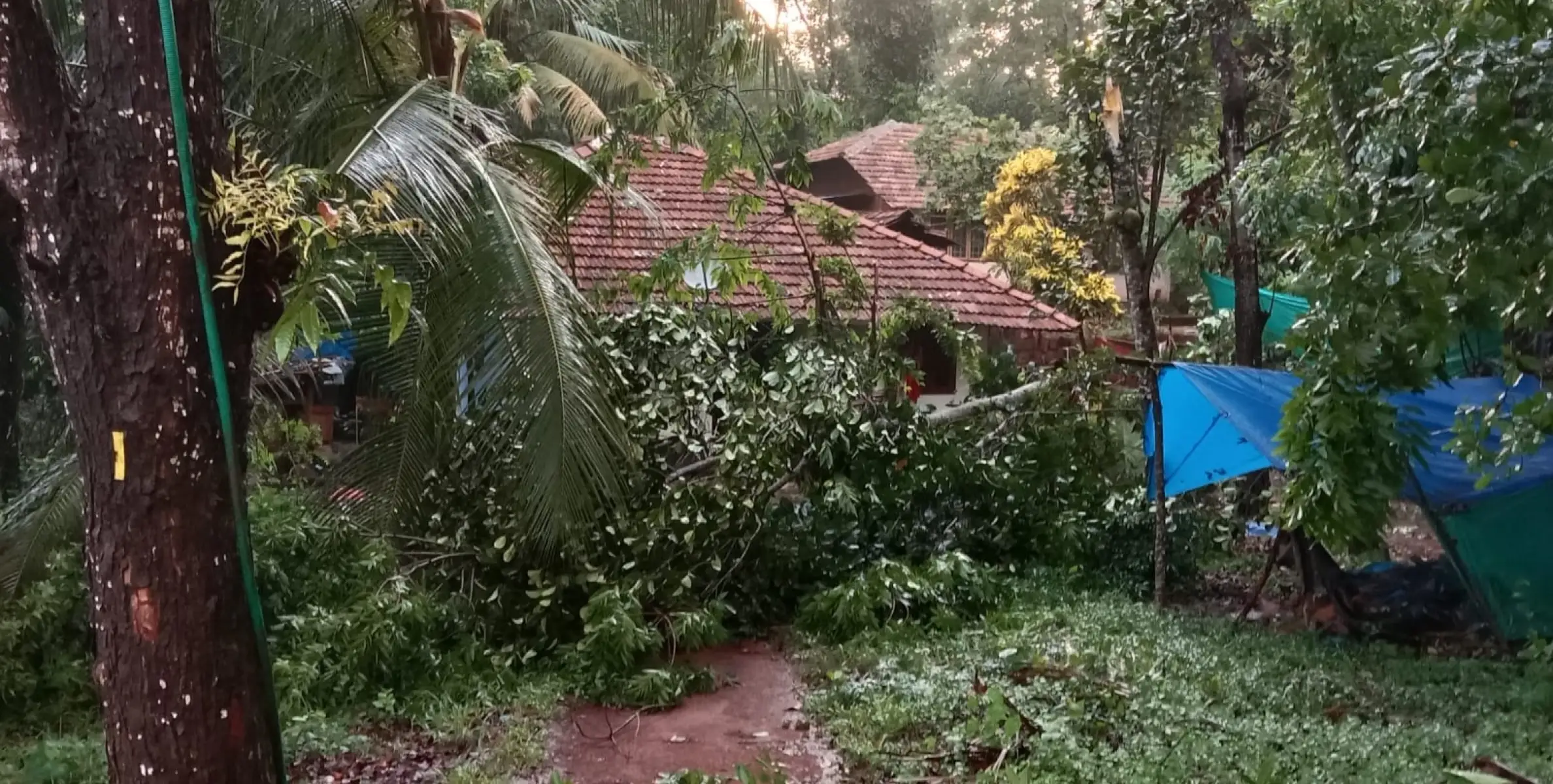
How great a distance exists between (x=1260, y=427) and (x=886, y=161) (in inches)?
498

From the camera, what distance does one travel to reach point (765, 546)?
22.0 feet

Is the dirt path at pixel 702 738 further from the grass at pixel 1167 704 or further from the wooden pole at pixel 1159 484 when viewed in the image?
the wooden pole at pixel 1159 484

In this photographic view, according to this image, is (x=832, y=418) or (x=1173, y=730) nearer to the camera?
(x=1173, y=730)

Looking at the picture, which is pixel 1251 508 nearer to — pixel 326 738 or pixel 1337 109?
pixel 1337 109

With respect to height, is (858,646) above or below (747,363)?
below

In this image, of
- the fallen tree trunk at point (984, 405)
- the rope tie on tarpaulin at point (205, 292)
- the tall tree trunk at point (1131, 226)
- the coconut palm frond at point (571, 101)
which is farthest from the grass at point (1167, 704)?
the coconut palm frond at point (571, 101)

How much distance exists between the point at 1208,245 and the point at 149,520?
36.9ft

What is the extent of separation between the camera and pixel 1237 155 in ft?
26.6

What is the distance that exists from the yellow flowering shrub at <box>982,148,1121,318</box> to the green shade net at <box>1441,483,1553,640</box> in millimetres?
6132

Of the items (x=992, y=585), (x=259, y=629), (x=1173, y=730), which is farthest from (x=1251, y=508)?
(x=259, y=629)

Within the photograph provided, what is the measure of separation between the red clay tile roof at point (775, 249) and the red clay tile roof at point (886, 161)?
4456mm

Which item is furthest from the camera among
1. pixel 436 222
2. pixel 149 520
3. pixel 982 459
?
pixel 982 459

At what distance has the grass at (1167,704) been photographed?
12.9 ft

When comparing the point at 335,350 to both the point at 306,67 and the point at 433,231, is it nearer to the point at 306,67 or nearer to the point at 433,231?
the point at 306,67
